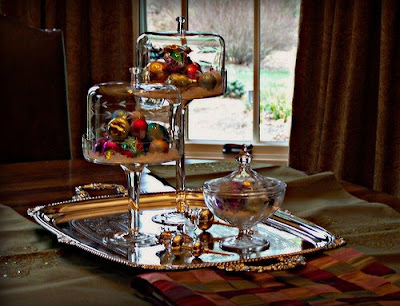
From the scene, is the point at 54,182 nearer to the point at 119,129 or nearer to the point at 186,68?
the point at 186,68

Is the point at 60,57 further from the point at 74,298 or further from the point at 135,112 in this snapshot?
the point at 74,298

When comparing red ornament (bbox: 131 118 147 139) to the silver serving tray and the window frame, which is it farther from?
the window frame

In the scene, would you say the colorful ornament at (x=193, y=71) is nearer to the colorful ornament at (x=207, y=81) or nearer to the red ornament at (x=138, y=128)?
the colorful ornament at (x=207, y=81)

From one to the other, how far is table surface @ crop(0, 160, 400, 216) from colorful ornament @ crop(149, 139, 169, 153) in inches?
15.5

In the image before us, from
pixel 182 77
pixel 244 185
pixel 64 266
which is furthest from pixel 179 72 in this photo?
pixel 64 266

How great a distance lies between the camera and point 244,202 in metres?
1.14

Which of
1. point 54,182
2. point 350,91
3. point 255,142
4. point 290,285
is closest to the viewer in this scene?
point 290,285

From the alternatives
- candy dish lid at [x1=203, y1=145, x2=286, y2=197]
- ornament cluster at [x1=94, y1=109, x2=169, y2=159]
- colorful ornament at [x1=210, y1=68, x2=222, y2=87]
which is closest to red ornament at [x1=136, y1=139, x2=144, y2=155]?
ornament cluster at [x1=94, y1=109, x2=169, y2=159]

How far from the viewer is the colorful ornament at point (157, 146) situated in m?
1.21

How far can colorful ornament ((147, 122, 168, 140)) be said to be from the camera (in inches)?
47.7

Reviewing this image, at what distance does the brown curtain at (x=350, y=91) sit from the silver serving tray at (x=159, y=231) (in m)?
1.72

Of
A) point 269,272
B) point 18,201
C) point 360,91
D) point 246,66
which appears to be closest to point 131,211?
point 269,272

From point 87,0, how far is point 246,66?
783mm

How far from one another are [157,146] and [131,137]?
5cm
